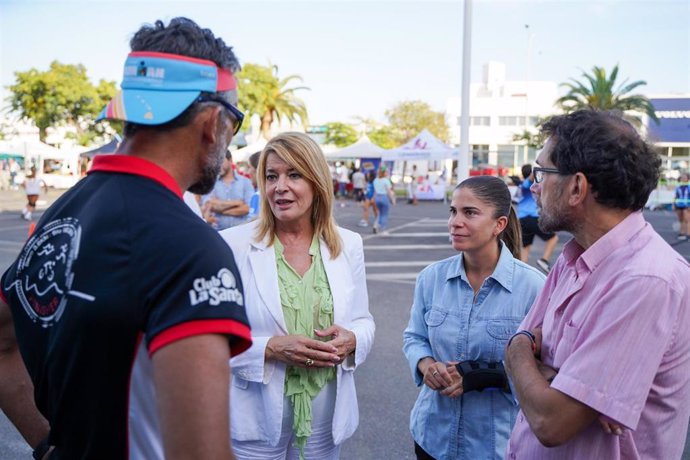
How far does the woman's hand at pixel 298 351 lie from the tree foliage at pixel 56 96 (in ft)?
137

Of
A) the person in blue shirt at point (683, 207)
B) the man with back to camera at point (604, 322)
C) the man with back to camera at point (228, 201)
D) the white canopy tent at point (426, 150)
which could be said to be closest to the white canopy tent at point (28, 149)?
the white canopy tent at point (426, 150)

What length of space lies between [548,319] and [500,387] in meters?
0.71

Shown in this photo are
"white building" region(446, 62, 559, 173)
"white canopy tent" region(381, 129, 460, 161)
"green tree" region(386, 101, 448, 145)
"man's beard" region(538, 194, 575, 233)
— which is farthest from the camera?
"white building" region(446, 62, 559, 173)

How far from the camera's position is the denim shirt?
269 centimetres

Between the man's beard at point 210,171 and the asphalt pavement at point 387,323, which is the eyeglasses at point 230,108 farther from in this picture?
the asphalt pavement at point 387,323

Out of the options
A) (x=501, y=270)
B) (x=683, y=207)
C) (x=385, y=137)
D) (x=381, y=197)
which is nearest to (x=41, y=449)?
(x=501, y=270)

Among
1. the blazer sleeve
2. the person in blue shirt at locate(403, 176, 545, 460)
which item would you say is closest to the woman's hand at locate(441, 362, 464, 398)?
the person in blue shirt at locate(403, 176, 545, 460)

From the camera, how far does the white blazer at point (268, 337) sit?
8.64 ft

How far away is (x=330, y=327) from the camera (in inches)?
110

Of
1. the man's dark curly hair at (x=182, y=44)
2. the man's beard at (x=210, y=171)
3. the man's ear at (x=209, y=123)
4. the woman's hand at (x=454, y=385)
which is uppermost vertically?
the man's dark curly hair at (x=182, y=44)

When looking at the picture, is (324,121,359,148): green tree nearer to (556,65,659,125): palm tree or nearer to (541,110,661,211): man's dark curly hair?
(556,65,659,125): palm tree

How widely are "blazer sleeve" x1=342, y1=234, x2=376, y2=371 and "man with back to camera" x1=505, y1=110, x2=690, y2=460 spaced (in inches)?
36.3

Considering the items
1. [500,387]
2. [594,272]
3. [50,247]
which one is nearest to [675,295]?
[594,272]

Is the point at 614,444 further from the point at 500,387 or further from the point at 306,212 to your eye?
the point at 306,212
